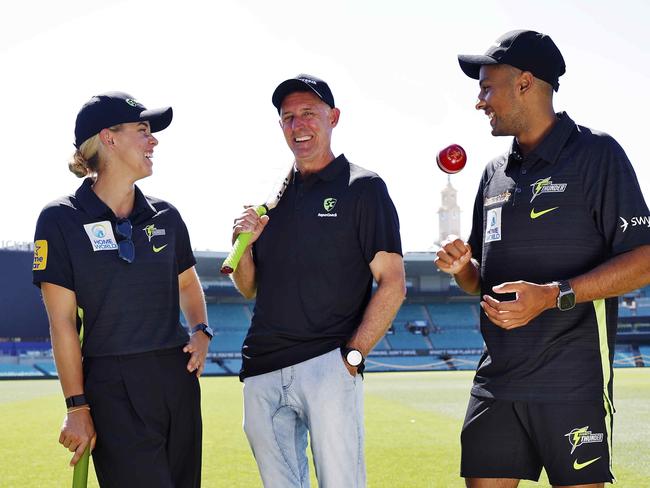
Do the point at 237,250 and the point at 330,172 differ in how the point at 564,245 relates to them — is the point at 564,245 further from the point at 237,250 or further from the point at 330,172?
the point at 237,250

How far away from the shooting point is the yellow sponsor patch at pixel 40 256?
3666 millimetres

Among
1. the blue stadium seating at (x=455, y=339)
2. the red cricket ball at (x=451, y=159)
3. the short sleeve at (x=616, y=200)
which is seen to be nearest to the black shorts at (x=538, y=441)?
the short sleeve at (x=616, y=200)

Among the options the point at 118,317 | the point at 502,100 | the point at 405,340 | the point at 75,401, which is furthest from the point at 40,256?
the point at 405,340

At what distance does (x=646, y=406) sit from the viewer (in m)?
15.4

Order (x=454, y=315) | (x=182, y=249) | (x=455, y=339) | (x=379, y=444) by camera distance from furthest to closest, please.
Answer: (x=454, y=315), (x=455, y=339), (x=379, y=444), (x=182, y=249)

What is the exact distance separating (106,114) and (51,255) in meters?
0.76

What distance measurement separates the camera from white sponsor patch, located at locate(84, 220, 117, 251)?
3.74m

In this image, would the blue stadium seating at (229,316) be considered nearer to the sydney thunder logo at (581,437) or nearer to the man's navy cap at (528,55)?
the man's navy cap at (528,55)

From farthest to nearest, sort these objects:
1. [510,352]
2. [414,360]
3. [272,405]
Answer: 1. [414,360]
2. [272,405]
3. [510,352]

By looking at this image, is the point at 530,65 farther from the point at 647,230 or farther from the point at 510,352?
the point at 510,352

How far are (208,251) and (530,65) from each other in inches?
1739

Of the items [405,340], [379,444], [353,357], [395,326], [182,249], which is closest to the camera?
[353,357]

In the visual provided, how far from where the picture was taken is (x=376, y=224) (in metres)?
3.68

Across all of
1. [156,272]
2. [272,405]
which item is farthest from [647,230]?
[156,272]
